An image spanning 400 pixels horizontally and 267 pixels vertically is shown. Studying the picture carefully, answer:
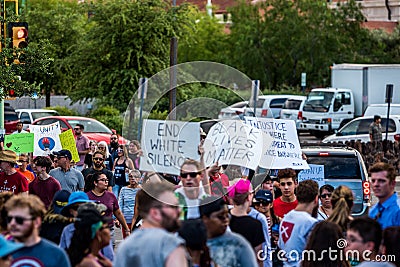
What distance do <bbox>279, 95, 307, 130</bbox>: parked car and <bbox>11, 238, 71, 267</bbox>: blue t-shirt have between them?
123 ft

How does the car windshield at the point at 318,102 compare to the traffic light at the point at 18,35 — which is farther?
the car windshield at the point at 318,102

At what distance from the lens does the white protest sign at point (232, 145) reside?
Result: 39.8 feet

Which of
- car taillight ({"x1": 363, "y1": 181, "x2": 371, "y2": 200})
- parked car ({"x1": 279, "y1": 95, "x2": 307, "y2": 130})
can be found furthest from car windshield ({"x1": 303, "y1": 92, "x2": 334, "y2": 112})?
car taillight ({"x1": 363, "y1": 181, "x2": 371, "y2": 200})

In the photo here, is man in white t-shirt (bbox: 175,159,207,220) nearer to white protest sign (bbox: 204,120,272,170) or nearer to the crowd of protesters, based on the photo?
the crowd of protesters

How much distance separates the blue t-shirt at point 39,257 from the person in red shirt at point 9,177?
21.1 ft

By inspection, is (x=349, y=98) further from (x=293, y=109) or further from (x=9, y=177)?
(x=9, y=177)

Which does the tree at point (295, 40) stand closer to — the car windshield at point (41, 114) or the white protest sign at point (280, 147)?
the car windshield at point (41, 114)

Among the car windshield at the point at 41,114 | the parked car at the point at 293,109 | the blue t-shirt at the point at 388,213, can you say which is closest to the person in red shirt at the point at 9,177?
the blue t-shirt at the point at 388,213

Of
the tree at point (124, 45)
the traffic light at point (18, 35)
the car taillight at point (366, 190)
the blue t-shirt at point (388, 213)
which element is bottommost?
the car taillight at point (366, 190)

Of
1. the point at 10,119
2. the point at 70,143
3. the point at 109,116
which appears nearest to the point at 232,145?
the point at 70,143

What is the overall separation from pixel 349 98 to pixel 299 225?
36.1 metres

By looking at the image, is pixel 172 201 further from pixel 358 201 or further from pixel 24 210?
pixel 358 201

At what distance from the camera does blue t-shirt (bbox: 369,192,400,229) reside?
903cm

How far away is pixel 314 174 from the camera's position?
1444 centimetres
